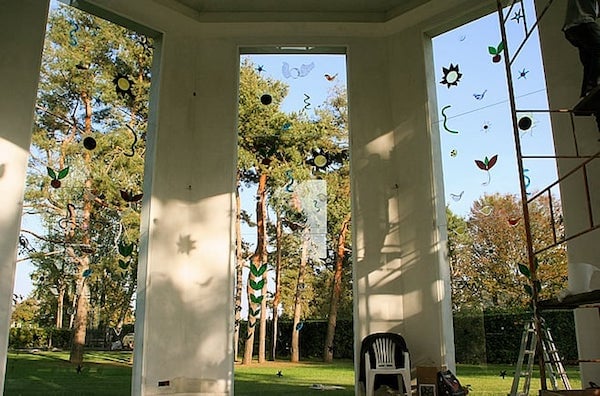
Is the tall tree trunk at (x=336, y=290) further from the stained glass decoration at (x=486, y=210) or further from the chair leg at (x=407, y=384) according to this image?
the stained glass decoration at (x=486, y=210)

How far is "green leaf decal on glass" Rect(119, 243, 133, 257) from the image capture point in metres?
5.55

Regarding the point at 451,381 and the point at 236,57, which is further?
the point at 236,57

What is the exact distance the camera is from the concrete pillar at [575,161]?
4340 millimetres

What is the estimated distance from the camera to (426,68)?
19.7 ft

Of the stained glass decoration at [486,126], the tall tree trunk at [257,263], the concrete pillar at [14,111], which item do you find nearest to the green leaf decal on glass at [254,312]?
the tall tree trunk at [257,263]

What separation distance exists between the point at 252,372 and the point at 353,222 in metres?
1.88

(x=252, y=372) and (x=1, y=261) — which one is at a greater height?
(x=1, y=261)

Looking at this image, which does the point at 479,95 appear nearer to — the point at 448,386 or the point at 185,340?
the point at 448,386

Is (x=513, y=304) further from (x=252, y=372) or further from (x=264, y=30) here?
(x=264, y=30)

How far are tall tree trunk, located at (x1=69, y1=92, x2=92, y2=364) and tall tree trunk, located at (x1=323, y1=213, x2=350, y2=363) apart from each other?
2414mm

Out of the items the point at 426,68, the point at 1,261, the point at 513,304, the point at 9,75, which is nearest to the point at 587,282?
the point at 513,304

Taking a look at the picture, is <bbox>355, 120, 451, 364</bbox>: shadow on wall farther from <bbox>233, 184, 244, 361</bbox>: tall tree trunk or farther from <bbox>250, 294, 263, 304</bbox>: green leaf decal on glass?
<bbox>233, 184, 244, 361</bbox>: tall tree trunk

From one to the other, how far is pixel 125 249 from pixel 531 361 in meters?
3.95

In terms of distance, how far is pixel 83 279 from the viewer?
5.30 m
